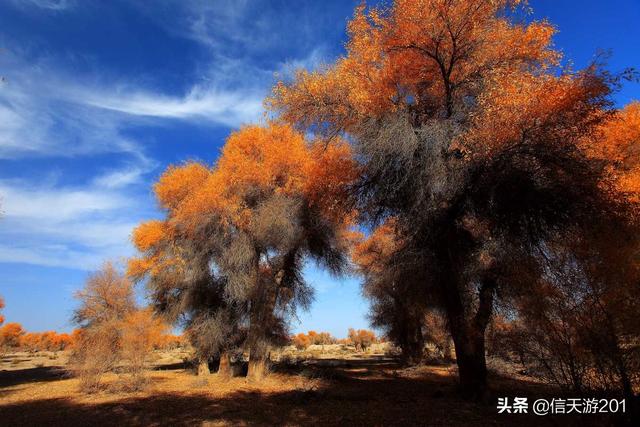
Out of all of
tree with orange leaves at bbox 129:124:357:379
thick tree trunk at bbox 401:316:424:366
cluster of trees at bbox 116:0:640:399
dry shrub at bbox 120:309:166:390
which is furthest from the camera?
thick tree trunk at bbox 401:316:424:366

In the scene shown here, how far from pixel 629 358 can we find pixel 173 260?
17.6 meters

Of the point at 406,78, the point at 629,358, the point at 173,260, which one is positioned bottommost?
the point at 629,358

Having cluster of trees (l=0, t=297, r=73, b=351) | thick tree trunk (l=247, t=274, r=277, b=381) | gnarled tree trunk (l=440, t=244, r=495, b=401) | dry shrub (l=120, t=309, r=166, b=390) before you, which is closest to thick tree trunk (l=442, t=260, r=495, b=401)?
gnarled tree trunk (l=440, t=244, r=495, b=401)

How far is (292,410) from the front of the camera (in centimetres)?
1082

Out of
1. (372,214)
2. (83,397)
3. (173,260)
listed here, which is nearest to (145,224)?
(173,260)

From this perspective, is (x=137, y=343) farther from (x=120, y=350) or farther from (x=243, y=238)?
(x=243, y=238)

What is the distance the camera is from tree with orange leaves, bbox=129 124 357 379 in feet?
56.5

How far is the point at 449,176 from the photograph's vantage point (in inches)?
395

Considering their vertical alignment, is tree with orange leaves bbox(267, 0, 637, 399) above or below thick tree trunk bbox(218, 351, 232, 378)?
above

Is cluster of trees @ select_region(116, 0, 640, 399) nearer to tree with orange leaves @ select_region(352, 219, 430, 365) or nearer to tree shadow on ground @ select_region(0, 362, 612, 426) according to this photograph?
tree shadow on ground @ select_region(0, 362, 612, 426)

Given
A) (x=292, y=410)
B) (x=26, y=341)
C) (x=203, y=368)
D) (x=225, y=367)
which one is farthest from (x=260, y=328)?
(x=26, y=341)

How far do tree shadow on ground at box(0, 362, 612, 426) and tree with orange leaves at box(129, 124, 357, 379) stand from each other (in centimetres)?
462

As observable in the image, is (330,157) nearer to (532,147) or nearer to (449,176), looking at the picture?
(449,176)

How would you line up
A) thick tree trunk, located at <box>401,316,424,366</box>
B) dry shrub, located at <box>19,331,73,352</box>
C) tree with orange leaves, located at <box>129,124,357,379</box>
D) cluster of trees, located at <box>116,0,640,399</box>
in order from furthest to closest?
Answer: dry shrub, located at <box>19,331,73,352</box>
thick tree trunk, located at <box>401,316,424,366</box>
tree with orange leaves, located at <box>129,124,357,379</box>
cluster of trees, located at <box>116,0,640,399</box>
